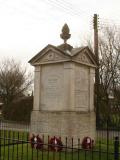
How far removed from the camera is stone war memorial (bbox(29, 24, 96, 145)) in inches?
364

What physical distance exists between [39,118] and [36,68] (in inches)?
61.2

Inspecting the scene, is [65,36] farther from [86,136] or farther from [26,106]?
[26,106]

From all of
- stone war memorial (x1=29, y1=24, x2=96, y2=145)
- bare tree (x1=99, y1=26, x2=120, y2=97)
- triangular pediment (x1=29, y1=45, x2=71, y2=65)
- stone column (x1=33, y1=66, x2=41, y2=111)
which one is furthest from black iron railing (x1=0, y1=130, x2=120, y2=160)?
bare tree (x1=99, y1=26, x2=120, y2=97)

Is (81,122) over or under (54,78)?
under

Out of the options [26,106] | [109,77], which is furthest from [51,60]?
[26,106]

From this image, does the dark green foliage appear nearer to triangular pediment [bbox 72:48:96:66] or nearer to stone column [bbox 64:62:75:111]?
triangular pediment [bbox 72:48:96:66]

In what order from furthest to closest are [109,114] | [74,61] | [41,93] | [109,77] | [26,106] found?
[26,106] < [109,77] < [109,114] < [41,93] < [74,61]

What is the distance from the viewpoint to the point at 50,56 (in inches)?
386

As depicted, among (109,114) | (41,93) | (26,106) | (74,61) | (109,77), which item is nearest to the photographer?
(74,61)

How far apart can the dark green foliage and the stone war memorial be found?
18480 mm

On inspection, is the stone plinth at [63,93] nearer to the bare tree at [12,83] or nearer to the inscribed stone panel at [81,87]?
the inscribed stone panel at [81,87]

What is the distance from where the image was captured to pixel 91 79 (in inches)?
405

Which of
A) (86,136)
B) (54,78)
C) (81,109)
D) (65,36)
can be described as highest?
(65,36)

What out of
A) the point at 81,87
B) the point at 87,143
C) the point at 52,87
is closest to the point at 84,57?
the point at 81,87
